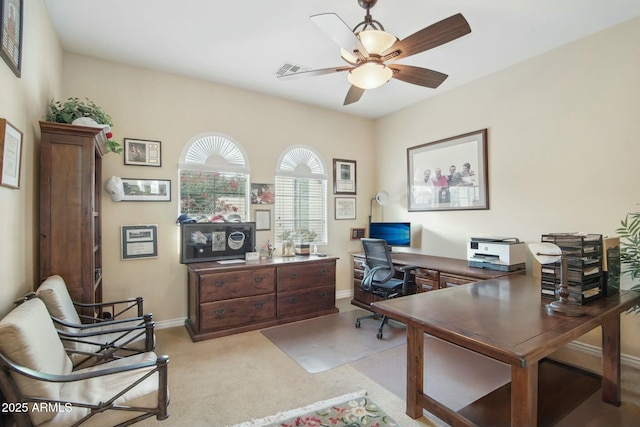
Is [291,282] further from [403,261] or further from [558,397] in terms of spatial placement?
[558,397]

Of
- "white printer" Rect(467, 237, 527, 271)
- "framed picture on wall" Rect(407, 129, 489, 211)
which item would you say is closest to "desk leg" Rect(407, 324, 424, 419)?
"white printer" Rect(467, 237, 527, 271)

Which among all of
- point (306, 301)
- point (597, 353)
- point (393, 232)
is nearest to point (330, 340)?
point (306, 301)

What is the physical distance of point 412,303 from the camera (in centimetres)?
199

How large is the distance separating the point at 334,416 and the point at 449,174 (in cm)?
317

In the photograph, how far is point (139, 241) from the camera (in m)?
3.44

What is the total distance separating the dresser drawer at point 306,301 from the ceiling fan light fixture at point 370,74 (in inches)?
97.9

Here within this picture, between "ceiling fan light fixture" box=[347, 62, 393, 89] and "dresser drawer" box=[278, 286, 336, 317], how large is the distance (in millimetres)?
2488

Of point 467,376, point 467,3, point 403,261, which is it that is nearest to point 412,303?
point 467,376

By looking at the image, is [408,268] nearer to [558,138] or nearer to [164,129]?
[558,138]

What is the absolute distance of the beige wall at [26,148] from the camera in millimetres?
1686

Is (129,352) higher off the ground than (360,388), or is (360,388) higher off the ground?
(129,352)

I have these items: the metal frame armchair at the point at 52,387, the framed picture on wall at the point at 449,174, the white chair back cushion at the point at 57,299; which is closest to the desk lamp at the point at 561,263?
the framed picture on wall at the point at 449,174

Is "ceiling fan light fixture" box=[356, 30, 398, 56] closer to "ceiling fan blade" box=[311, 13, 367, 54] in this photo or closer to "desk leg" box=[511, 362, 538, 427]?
"ceiling fan blade" box=[311, 13, 367, 54]

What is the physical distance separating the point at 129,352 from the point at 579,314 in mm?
2887
